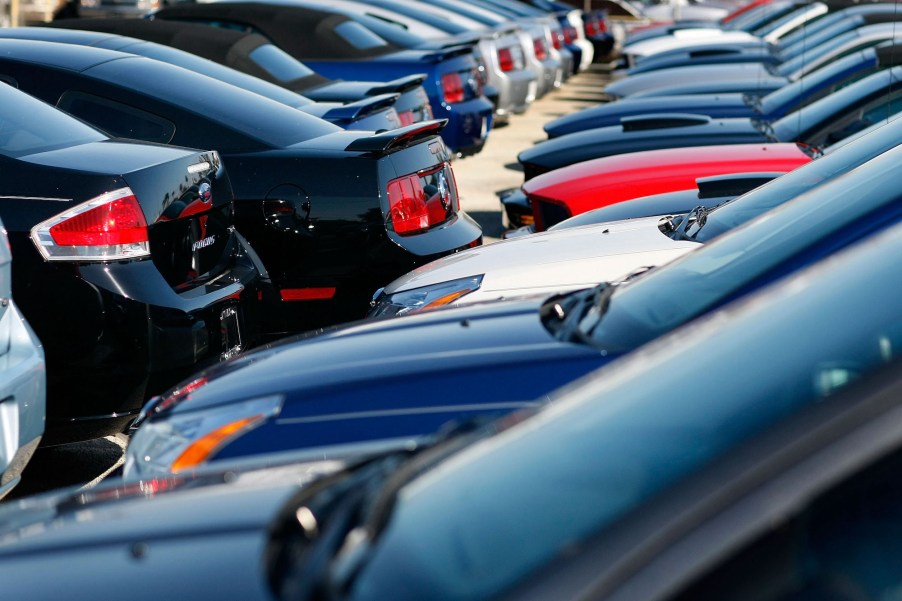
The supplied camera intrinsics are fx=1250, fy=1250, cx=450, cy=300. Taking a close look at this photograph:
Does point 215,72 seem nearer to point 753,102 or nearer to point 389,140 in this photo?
point 389,140

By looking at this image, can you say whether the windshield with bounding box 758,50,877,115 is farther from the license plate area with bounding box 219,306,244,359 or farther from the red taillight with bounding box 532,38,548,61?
the red taillight with bounding box 532,38,548,61

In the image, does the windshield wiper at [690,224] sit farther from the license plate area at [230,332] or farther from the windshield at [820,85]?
the windshield at [820,85]

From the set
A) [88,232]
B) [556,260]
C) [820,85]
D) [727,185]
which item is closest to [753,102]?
[820,85]

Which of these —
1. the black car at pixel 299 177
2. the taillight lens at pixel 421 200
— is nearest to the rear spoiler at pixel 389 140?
the black car at pixel 299 177

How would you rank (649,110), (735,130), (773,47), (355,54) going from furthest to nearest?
1. (773,47)
2. (355,54)
3. (649,110)
4. (735,130)

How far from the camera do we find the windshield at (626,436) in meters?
1.63

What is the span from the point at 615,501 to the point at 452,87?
1021cm

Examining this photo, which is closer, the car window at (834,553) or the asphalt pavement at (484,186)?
the car window at (834,553)

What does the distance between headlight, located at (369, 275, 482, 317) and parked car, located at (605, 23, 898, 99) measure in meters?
7.14

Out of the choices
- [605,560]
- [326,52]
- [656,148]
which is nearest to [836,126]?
[656,148]

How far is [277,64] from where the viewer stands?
30.4 feet

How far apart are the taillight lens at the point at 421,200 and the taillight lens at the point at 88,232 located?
1.66 meters

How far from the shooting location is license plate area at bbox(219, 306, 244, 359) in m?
4.82

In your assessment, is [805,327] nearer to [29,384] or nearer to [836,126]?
[29,384]
